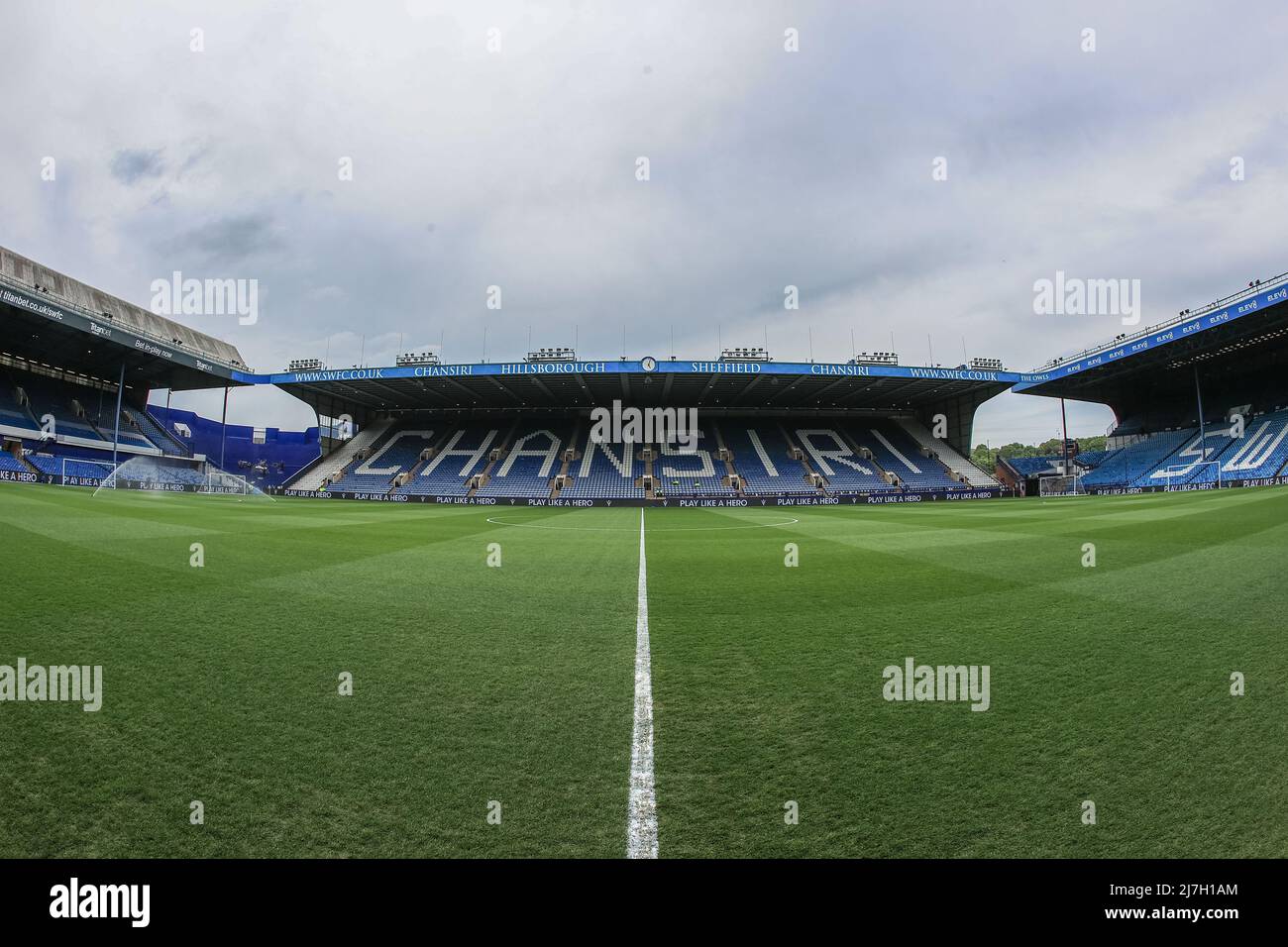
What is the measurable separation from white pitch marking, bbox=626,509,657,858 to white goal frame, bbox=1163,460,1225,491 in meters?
46.2

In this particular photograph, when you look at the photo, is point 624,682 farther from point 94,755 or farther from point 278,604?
point 278,604

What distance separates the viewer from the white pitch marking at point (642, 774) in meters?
2.10

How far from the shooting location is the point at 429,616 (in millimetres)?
5547

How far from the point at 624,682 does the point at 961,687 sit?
2295 mm

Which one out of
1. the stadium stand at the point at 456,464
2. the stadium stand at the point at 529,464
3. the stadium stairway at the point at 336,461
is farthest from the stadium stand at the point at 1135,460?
the stadium stairway at the point at 336,461

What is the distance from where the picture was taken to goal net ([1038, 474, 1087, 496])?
4558 centimetres

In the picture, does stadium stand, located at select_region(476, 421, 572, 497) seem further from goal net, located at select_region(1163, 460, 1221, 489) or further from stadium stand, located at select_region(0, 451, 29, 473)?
goal net, located at select_region(1163, 460, 1221, 489)

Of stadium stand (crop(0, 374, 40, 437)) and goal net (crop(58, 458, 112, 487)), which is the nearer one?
goal net (crop(58, 458, 112, 487))

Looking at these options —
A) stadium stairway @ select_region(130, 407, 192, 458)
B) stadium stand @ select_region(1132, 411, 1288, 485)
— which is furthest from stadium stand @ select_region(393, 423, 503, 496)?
stadium stand @ select_region(1132, 411, 1288, 485)

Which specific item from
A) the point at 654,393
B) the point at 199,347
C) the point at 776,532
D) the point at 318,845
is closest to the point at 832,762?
the point at 318,845

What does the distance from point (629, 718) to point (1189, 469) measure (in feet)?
169

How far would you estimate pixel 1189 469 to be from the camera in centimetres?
3797

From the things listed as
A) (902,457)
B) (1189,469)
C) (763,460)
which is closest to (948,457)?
(902,457)

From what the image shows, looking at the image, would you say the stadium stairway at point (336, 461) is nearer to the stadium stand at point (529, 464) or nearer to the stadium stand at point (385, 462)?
the stadium stand at point (385, 462)
